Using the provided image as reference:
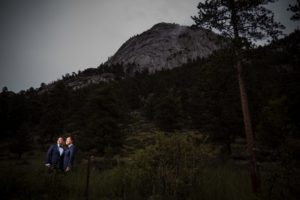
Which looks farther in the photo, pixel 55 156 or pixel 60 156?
pixel 60 156

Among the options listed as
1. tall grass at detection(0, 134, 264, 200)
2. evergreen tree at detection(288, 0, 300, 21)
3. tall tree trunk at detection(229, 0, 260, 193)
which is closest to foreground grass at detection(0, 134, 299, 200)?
tall grass at detection(0, 134, 264, 200)

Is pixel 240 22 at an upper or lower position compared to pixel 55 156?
upper

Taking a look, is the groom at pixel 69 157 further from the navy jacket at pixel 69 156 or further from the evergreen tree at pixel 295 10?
the evergreen tree at pixel 295 10

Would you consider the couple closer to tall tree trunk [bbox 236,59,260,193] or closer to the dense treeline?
tall tree trunk [bbox 236,59,260,193]

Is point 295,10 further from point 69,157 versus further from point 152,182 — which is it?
point 69,157

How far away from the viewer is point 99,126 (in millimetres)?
24141

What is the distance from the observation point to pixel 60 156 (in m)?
9.16

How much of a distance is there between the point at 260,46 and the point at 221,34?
2253mm

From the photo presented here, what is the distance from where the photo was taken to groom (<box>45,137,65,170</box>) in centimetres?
899

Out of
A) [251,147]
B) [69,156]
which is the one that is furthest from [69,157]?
[251,147]

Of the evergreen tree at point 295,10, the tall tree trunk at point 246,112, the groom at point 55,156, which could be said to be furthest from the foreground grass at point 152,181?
the evergreen tree at point 295,10

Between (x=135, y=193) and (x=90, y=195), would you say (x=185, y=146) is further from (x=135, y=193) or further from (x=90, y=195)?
(x=90, y=195)

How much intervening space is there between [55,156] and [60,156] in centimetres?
19

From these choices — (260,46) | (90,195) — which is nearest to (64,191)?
(90,195)
